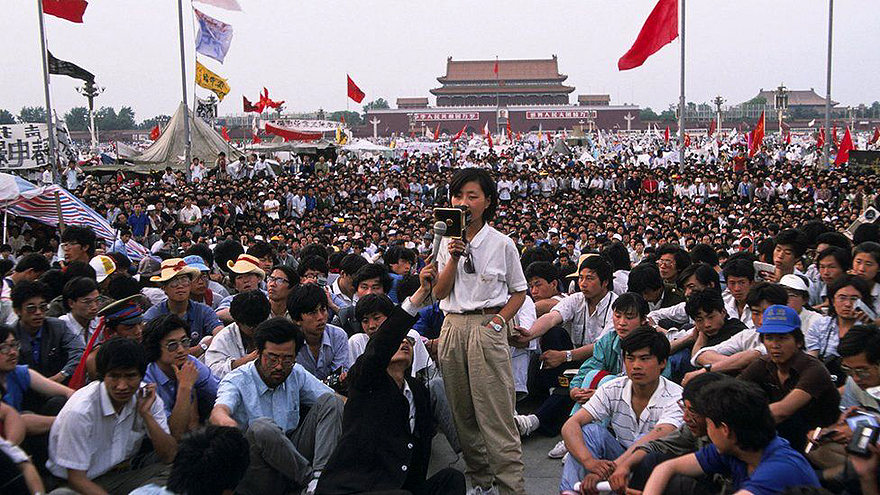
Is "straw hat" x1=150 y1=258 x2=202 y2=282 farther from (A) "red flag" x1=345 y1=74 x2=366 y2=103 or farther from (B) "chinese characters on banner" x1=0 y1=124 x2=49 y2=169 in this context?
(A) "red flag" x1=345 y1=74 x2=366 y2=103

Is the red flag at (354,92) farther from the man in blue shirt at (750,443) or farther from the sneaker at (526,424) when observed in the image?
the man in blue shirt at (750,443)

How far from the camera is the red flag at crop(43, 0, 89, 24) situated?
1420cm

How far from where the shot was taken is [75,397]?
315 cm

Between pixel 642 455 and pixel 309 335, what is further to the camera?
pixel 309 335

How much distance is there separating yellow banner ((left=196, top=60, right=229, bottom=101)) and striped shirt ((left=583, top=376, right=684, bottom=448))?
16.7 meters

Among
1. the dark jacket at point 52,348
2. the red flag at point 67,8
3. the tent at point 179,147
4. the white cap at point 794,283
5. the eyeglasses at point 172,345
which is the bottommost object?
the dark jacket at point 52,348

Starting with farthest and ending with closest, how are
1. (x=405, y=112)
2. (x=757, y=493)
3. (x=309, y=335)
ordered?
1. (x=405, y=112)
2. (x=309, y=335)
3. (x=757, y=493)

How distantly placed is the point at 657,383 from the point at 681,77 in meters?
18.0

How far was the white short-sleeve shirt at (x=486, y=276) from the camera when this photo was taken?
3334mm

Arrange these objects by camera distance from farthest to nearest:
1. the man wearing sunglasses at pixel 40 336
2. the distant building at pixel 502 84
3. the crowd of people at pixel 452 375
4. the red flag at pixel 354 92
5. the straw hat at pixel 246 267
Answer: the distant building at pixel 502 84 < the red flag at pixel 354 92 < the straw hat at pixel 246 267 < the man wearing sunglasses at pixel 40 336 < the crowd of people at pixel 452 375

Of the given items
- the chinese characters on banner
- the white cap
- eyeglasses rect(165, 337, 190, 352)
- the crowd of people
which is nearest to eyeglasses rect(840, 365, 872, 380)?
the crowd of people

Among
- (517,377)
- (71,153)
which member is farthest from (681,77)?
(517,377)

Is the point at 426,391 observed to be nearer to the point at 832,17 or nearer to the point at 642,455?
the point at 642,455

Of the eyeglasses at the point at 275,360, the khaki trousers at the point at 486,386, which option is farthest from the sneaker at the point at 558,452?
the eyeglasses at the point at 275,360
